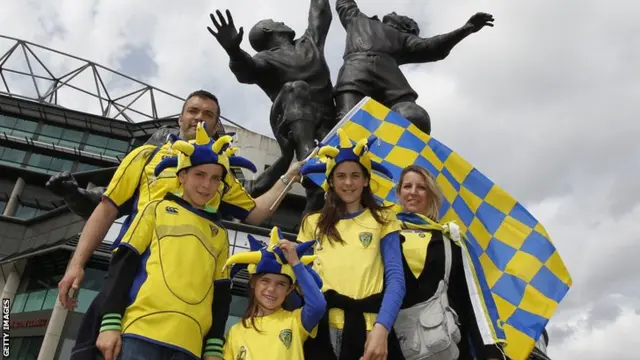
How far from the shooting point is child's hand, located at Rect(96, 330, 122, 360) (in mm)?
2588

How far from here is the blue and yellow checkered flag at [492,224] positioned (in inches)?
196

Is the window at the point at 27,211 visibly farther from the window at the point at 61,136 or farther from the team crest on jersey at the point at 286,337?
the team crest on jersey at the point at 286,337

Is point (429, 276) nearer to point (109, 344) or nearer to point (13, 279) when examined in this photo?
point (109, 344)

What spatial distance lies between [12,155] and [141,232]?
127 feet

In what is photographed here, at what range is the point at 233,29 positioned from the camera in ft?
19.7

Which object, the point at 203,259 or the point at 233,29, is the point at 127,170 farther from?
the point at 233,29

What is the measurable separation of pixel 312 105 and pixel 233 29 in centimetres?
147

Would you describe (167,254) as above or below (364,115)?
below

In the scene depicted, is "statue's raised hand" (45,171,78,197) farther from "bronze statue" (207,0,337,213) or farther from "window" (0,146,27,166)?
"window" (0,146,27,166)

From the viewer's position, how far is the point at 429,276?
3.39 meters

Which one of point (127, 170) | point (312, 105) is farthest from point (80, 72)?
point (127, 170)

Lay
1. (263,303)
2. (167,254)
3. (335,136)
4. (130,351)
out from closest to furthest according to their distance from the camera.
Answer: (130,351), (167,254), (263,303), (335,136)

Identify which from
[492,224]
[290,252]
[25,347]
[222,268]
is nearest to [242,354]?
[222,268]

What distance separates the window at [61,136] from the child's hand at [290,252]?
38.9 metres
